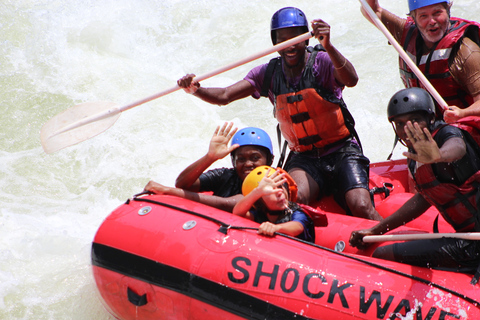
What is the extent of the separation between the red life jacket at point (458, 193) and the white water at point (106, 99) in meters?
2.20

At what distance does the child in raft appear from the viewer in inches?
123

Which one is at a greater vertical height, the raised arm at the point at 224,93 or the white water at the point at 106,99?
the raised arm at the point at 224,93

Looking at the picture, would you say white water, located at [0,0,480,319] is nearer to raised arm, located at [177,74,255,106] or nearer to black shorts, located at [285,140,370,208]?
raised arm, located at [177,74,255,106]

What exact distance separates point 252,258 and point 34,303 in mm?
1903

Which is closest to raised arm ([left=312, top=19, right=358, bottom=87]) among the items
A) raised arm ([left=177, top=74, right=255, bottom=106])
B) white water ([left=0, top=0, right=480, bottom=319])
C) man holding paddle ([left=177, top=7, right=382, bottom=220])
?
man holding paddle ([left=177, top=7, right=382, bottom=220])

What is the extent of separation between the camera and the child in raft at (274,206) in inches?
123

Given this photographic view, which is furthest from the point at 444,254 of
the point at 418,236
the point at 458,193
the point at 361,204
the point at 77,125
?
the point at 77,125

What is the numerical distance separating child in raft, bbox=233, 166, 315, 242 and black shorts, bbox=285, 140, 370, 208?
1.76 ft

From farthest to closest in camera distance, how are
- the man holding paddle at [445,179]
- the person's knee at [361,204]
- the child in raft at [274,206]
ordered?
the person's knee at [361,204] < the child in raft at [274,206] < the man holding paddle at [445,179]

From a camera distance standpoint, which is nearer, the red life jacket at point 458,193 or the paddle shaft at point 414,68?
the red life jacket at point 458,193

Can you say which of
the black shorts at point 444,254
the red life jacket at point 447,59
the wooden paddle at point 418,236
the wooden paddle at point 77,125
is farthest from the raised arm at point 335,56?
the wooden paddle at point 77,125

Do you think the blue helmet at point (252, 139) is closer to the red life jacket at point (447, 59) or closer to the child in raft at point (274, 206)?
the child in raft at point (274, 206)

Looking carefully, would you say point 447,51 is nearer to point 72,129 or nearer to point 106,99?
point 72,129

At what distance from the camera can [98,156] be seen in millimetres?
6359
